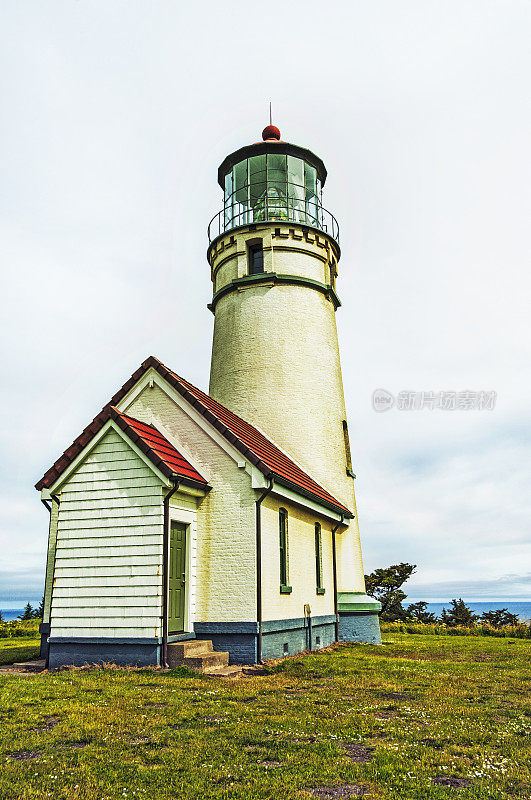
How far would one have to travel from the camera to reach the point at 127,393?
15430mm

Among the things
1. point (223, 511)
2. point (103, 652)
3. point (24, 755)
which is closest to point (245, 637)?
point (223, 511)

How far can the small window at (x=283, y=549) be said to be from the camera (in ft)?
47.9

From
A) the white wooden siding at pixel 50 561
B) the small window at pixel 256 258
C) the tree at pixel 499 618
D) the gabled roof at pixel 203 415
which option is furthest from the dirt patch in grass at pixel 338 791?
the tree at pixel 499 618

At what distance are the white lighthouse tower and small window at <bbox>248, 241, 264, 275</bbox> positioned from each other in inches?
1.4

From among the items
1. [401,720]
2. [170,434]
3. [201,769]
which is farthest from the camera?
[170,434]

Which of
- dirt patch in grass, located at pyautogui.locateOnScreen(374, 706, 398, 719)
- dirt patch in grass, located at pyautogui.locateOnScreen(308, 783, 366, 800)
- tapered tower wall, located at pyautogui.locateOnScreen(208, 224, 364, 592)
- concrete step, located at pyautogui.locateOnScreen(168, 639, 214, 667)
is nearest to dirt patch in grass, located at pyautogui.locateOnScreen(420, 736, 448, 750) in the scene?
dirt patch in grass, located at pyautogui.locateOnScreen(374, 706, 398, 719)

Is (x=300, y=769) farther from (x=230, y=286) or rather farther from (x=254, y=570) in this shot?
(x=230, y=286)

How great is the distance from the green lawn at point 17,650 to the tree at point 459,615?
18.1m

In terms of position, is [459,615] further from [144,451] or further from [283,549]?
[144,451]

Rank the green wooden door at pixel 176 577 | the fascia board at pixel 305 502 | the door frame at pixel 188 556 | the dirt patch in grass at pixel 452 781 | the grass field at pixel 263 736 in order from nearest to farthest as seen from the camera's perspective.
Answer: the grass field at pixel 263 736 < the dirt patch in grass at pixel 452 781 < the green wooden door at pixel 176 577 < the door frame at pixel 188 556 < the fascia board at pixel 305 502

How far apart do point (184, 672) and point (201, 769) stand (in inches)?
226

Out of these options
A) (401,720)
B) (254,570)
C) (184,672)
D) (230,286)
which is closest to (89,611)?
(184,672)

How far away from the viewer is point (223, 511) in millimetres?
13828

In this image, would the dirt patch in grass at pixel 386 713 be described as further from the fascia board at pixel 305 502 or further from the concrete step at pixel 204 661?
the fascia board at pixel 305 502
